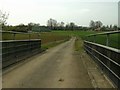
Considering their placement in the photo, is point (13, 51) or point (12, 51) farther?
point (13, 51)

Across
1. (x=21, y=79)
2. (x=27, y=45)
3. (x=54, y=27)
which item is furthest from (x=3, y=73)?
(x=54, y=27)

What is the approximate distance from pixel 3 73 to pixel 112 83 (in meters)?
4.25

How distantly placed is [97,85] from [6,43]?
5.64 meters

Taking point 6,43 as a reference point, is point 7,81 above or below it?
below

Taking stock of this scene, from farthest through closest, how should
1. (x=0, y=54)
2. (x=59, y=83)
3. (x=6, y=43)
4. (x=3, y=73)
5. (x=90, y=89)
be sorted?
(x=6, y=43)
(x=0, y=54)
(x=3, y=73)
(x=59, y=83)
(x=90, y=89)

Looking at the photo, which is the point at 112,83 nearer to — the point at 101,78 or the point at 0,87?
the point at 101,78

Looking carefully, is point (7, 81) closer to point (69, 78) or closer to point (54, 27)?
point (69, 78)

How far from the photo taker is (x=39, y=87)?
8.32 meters

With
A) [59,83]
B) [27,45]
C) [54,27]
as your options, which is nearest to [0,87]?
[59,83]

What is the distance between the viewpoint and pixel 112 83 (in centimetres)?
838

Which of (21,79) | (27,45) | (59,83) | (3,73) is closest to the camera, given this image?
(59,83)

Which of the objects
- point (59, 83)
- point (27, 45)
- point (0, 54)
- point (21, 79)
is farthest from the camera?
point (27, 45)

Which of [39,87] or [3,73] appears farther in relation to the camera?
[3,73]

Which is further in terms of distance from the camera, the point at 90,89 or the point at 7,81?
the point at 7,81
